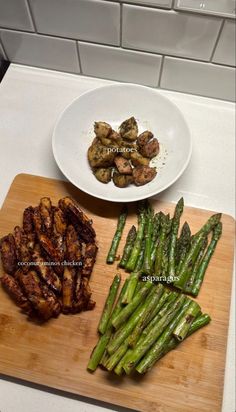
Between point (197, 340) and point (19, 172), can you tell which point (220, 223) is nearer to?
point (197, 340)

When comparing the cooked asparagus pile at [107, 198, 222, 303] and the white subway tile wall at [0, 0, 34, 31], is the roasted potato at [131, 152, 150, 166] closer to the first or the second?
the cooked asparagus pile at [107, 198, 222, 303]

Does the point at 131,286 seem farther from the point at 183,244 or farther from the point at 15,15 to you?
the point at 15,15

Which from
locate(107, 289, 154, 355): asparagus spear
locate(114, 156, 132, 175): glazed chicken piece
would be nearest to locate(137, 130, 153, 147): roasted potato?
locate(114, 156, 132, 175): glazed chicken piece

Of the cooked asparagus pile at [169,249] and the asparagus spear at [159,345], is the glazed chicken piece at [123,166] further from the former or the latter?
the asparagus spear at [159,345]

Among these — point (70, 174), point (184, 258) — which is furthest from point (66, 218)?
point (184, 258)

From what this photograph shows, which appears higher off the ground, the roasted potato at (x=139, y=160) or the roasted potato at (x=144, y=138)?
the roasted potato at (x=144, y=138)

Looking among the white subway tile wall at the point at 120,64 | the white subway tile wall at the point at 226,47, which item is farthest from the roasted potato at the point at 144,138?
the white subway tile wall at the point at 226,47

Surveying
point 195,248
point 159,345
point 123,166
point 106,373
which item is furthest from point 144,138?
point 106,373
